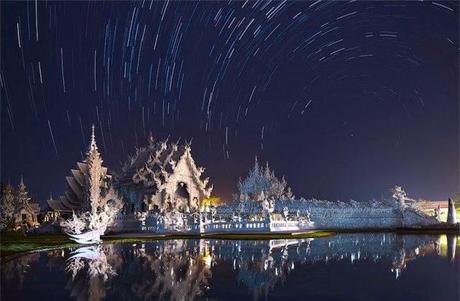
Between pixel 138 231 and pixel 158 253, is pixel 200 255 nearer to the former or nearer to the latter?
pixel 158 253

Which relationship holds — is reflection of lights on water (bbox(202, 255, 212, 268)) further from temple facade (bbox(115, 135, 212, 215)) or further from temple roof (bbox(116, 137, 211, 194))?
temple roof (bbox(116, 137, 211, 194))

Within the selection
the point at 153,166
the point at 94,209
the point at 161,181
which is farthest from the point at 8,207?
the point at 94,209

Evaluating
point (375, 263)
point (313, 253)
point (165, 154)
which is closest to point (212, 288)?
point (375, 263)

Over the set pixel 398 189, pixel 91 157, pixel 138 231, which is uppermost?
pixel 91 157

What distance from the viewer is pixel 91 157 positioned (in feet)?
135

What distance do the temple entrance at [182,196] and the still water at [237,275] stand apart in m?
27.1

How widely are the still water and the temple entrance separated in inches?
1067

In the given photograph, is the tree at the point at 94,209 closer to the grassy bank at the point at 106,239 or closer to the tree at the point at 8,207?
the grassy bank at the point at 106,239

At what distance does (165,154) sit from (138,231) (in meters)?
13.7

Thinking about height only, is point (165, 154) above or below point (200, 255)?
above

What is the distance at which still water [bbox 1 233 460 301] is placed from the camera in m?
12.5

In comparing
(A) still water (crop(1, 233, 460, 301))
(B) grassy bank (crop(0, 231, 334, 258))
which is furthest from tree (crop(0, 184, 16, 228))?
(A) still water (crop(1, 233, 460, 301))

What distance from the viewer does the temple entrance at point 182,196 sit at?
50.8 meters

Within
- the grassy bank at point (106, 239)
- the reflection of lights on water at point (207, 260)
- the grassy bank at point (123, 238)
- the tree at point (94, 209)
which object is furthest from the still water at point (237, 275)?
the tree at point (94, 209)
